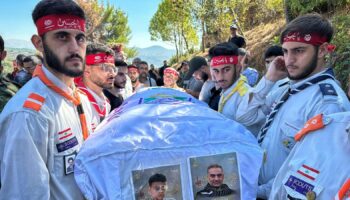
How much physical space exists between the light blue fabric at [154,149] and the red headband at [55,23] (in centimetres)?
64

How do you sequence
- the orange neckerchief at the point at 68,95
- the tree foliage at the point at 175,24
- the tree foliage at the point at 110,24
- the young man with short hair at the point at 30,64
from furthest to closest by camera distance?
the tree foliage at the point at 110,24
the tree foliage at the point at 175,24
the young man with short hair at the point at 30,64
the orange neckerchief at the point at 68,95

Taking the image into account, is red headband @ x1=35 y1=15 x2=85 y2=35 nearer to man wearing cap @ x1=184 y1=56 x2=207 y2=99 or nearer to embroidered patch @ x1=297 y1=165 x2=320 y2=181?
embroidered patch @ x1=297 y1=165 x2=320 y2=181

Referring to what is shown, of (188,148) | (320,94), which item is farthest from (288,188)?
(320,94)

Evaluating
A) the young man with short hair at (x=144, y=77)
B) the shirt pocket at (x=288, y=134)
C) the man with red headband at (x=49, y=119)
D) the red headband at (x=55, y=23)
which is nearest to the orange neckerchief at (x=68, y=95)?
the man with red headband at (x=49, y=119)

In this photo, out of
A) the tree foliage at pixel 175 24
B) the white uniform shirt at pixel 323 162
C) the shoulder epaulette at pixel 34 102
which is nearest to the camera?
the white uniform shirt at pixel 323 162

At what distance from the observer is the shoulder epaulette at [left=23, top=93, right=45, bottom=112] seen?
1.68 meters

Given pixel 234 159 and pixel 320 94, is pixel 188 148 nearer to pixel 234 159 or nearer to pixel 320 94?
pixel 234 159

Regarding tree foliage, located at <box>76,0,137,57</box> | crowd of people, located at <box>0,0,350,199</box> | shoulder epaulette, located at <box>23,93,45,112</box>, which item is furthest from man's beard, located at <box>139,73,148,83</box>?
tree foliage, located at <box>76,0,137,57</box>

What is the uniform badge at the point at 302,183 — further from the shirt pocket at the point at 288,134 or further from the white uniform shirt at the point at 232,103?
the white uniform shirt at the point at 232,103

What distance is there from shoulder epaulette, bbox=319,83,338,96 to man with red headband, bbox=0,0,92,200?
1.45 meters

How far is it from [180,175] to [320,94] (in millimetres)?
1030

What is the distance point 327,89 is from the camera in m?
2.03

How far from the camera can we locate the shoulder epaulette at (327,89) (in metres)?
2.00

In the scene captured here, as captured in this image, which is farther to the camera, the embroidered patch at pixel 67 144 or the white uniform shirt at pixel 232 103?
the white uniform shirt at pixel 232 103
